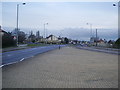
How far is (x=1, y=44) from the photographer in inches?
2028

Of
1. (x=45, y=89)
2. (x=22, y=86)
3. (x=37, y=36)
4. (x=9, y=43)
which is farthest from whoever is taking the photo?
(x=37, y=36)

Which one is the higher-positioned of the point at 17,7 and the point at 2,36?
the point at 17,7

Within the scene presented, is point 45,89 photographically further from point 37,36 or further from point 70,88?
point 37,36

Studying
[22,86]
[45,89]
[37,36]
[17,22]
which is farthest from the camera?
[37,36]

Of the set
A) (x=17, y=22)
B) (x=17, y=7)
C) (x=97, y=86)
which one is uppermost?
(x=17, y=7)

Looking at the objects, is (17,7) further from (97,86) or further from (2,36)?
(97,86)

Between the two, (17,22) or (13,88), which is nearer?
(13,88)

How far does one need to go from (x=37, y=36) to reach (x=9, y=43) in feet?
402

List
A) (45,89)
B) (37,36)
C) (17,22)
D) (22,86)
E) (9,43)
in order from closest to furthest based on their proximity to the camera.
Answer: (45,89), (22,86), (17,22), (9,43), (37,36)

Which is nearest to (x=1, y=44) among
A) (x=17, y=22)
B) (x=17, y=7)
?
(x=17, y=22)

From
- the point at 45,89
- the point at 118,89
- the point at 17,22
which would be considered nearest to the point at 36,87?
the point at 45,89

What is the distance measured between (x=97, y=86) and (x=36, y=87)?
249 centimetres

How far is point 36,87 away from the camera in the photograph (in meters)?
7.41

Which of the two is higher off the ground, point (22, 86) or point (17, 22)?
point (17, 22)
